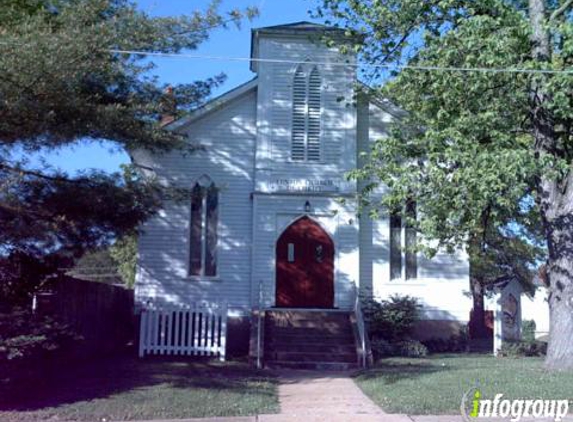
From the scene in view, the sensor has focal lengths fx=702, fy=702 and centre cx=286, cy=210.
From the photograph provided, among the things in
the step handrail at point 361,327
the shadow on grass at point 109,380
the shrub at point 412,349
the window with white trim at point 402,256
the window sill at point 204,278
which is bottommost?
the shadow on grass at point 109,380

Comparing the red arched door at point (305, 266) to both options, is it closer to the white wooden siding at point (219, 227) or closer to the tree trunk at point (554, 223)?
the white wooden siding at point (219, 227)

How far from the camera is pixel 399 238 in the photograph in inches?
804

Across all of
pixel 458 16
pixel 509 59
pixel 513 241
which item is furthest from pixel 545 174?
pixel 513 241

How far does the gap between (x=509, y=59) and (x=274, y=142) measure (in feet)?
27.3

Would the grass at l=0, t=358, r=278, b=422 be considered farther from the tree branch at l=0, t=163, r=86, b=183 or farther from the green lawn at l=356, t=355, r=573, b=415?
the tree branch at l=0, t=163, r=86, b=183

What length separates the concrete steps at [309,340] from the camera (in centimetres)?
1625

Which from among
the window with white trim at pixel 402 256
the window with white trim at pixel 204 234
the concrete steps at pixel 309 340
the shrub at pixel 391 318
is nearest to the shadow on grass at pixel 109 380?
the concrete steps at pixel 309 340

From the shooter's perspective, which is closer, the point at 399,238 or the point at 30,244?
the point at 30,244

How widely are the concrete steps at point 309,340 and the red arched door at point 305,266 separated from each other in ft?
3.02

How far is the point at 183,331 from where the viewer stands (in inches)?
696

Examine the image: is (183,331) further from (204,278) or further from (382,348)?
(382,348)

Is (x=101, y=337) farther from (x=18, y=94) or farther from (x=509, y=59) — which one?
(x=509, y=59)

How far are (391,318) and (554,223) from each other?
6.03 m

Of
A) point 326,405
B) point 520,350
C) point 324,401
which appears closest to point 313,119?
point 520,350
